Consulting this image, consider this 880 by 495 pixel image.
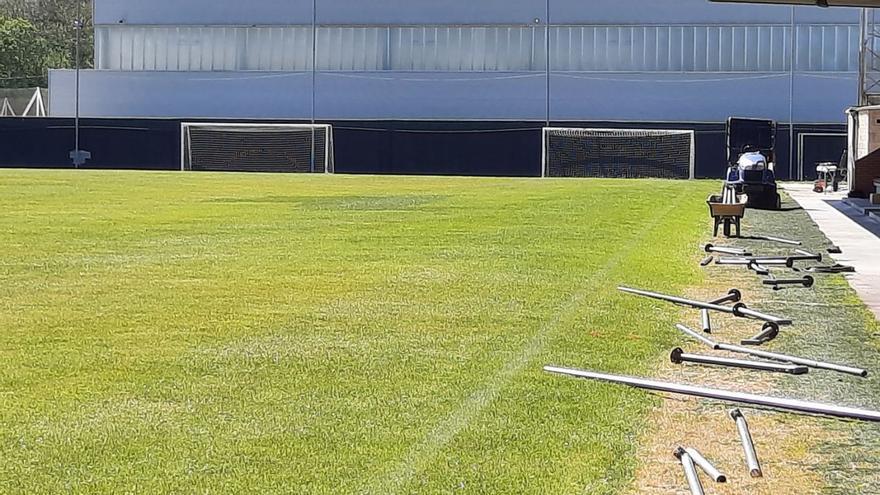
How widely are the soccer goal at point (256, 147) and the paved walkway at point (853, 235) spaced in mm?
25378

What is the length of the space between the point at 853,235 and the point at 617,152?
1331 inches

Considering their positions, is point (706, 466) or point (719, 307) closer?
point (706, 466)

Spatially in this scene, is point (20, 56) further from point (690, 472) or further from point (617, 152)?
point (690, 472)

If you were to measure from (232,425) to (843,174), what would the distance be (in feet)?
131

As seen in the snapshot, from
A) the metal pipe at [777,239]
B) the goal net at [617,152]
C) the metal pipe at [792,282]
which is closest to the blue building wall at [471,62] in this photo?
the goal net at [617,152]

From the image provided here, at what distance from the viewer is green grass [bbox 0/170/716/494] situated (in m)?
6.45

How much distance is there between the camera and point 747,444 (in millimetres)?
6742

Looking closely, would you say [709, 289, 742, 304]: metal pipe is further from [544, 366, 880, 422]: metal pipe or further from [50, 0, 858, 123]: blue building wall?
[50, 0, 858, 123]: blue building wall

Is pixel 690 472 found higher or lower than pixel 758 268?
lower

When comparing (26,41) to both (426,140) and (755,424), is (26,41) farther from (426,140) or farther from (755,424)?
(755,424)

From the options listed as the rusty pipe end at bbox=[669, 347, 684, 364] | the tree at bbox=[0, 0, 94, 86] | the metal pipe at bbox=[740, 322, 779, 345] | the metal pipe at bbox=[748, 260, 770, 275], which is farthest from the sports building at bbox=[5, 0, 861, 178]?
the rusty pipe end at bbox=[669, 347, 684, 364]

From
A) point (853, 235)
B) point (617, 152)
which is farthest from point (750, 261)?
point (617, 152)

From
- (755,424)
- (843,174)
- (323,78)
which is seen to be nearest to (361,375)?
(755,424)

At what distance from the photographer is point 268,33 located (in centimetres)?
6575
